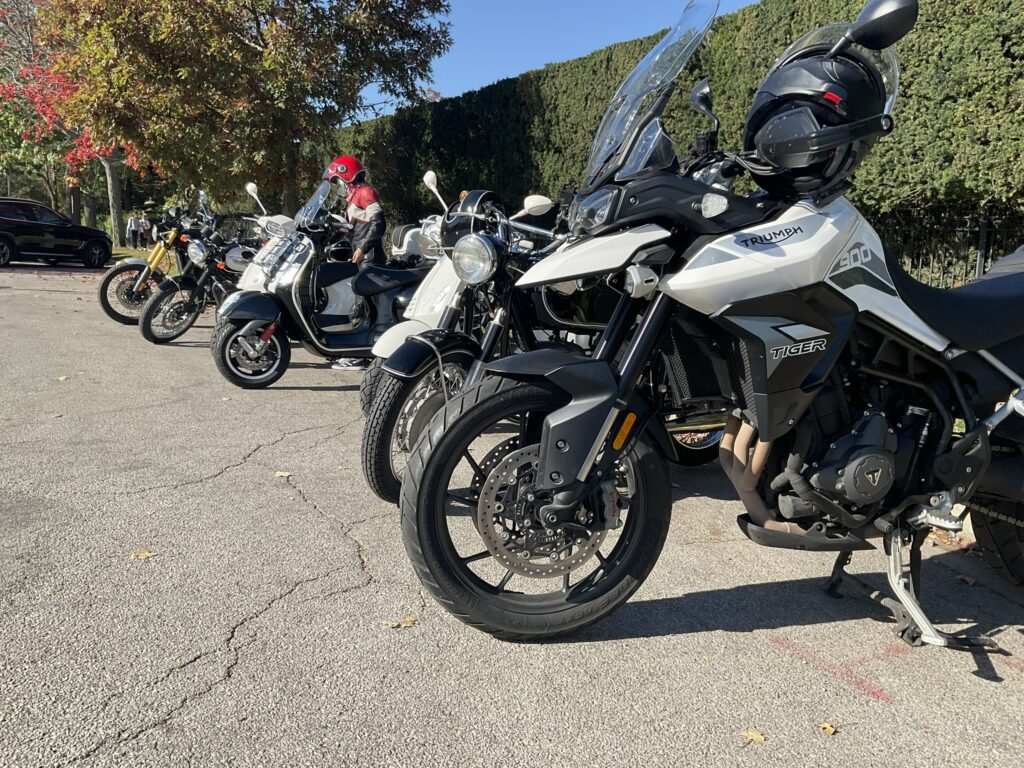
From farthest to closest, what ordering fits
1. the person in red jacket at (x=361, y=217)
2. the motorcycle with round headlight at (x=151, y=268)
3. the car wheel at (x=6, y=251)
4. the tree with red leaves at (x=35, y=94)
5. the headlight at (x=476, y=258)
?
the car wheel at (x=6, y=251), the tree with red leaves at (x=35, y=94), the motorcycle with round headlight at (x=151, y=268), the person in red jacket at (x=361, y=217), the headlight at (x=476, y=258)

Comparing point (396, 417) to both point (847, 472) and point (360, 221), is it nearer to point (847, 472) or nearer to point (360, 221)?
point (847, 472)

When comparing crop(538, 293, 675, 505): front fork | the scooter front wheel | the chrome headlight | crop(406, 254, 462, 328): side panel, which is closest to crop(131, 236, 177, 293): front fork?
the chrome headlight

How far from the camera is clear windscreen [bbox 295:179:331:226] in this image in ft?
23.1

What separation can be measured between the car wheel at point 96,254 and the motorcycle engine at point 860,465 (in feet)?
73.2

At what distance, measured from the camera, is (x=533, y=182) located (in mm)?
14023

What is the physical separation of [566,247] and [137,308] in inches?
347

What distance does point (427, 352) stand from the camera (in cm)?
370

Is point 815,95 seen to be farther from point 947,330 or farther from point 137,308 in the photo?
point 137,308

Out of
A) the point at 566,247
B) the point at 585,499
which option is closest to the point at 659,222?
the point at 566,247

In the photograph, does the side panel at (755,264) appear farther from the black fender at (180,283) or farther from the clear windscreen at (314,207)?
the black fender at (180,283)

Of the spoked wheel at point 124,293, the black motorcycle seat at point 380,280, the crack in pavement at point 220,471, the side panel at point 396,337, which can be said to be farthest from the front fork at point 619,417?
the spoked wheel at point 124,293

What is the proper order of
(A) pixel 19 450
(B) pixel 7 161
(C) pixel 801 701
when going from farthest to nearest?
(B) pixel 7 161 < (A) pixel 19 450 < (C) pixel 801 701

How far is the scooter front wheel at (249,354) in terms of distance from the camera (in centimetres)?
670

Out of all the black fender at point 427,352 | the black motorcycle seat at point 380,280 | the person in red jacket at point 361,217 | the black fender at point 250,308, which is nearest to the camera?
the black fender at point 427,352
